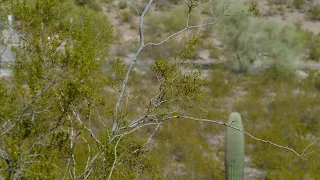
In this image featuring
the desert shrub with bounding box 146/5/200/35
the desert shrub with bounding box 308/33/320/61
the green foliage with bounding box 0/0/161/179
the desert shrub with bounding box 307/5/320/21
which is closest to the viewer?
the green foliage with bounding box 0/0/161/179

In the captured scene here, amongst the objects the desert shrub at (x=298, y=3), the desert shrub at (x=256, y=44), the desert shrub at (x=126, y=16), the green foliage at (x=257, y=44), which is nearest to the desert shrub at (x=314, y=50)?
the desert shrub at (x=256, y=44)

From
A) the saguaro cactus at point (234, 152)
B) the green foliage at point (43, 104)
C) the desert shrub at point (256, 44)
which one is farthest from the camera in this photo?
the desert shrub at point (256, 44)

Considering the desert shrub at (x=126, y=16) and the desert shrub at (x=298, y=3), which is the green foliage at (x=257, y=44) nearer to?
the desert shrub at (x=126, y=16)

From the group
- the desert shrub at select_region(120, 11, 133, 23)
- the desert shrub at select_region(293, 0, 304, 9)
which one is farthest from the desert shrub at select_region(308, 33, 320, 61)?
the desert shrub at select_region(120, 11, 133, 23)

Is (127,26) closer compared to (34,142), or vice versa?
(34,142)

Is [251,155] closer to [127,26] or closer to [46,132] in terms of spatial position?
[46,132]

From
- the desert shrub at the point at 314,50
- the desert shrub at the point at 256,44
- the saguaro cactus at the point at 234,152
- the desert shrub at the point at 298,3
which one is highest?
the saguaro cactus at the point at 234,152

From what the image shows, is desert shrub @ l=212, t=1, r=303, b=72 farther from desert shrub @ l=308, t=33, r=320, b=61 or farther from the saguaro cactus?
the saguaro cactus

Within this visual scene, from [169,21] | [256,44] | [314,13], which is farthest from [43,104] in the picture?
[314,13]

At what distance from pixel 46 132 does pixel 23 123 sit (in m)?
0.23

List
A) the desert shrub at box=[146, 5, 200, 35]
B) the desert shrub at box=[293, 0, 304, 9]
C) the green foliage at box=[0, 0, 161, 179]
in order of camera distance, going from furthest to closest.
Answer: the desert shrub at box=[293, 0, 304, 9]
the desert shrub at box=[146, 5, 200, 35]
the green foliage at box=[0, 0, 161, 179]

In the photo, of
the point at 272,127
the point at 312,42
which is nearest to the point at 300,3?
the point at 312,42

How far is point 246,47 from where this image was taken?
864 inches

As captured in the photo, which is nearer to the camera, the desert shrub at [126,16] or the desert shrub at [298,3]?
the desert shrub at [126,16]
